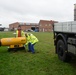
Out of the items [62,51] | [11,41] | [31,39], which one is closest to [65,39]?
[62,51]

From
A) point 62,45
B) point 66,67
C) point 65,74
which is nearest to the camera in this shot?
point 65,74

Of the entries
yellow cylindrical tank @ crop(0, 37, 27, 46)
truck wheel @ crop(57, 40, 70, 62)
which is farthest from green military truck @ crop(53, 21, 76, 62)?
yellow cylindrical tank @ crop(0, 37, 27, 46)

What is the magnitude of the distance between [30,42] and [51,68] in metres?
4.80

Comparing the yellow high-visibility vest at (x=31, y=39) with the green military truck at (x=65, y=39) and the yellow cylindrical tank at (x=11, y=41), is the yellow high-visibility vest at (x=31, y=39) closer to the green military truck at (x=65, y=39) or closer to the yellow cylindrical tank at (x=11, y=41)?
the yellow cylindrical tank at (x=11, y=41)

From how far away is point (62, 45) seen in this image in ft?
29.8

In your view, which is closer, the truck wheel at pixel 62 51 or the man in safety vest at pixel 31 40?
the truck wheel at pixel 62 51

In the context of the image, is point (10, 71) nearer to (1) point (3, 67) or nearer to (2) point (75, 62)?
(1) point (3, 67)

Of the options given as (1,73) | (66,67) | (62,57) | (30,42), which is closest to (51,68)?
(66,67)

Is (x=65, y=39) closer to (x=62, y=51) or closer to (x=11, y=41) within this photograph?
(x=62, y=51)

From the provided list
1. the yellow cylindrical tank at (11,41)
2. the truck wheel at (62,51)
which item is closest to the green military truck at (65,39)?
the truck wheel at (62,51)

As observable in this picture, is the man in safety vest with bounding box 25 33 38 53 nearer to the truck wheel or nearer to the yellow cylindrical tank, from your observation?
the yellow cylindrical tank

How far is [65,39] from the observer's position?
8617 mm

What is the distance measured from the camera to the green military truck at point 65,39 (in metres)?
7.60

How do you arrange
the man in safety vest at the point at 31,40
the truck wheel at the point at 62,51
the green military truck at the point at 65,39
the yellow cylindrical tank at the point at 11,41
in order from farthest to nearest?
1. the man in safety vest at the point at 31,40
2. the yellow cylindrical tank at the point at 11,41
3. the truck wheel at the point at 62,51
4. the green military truck at the point at 65,39
